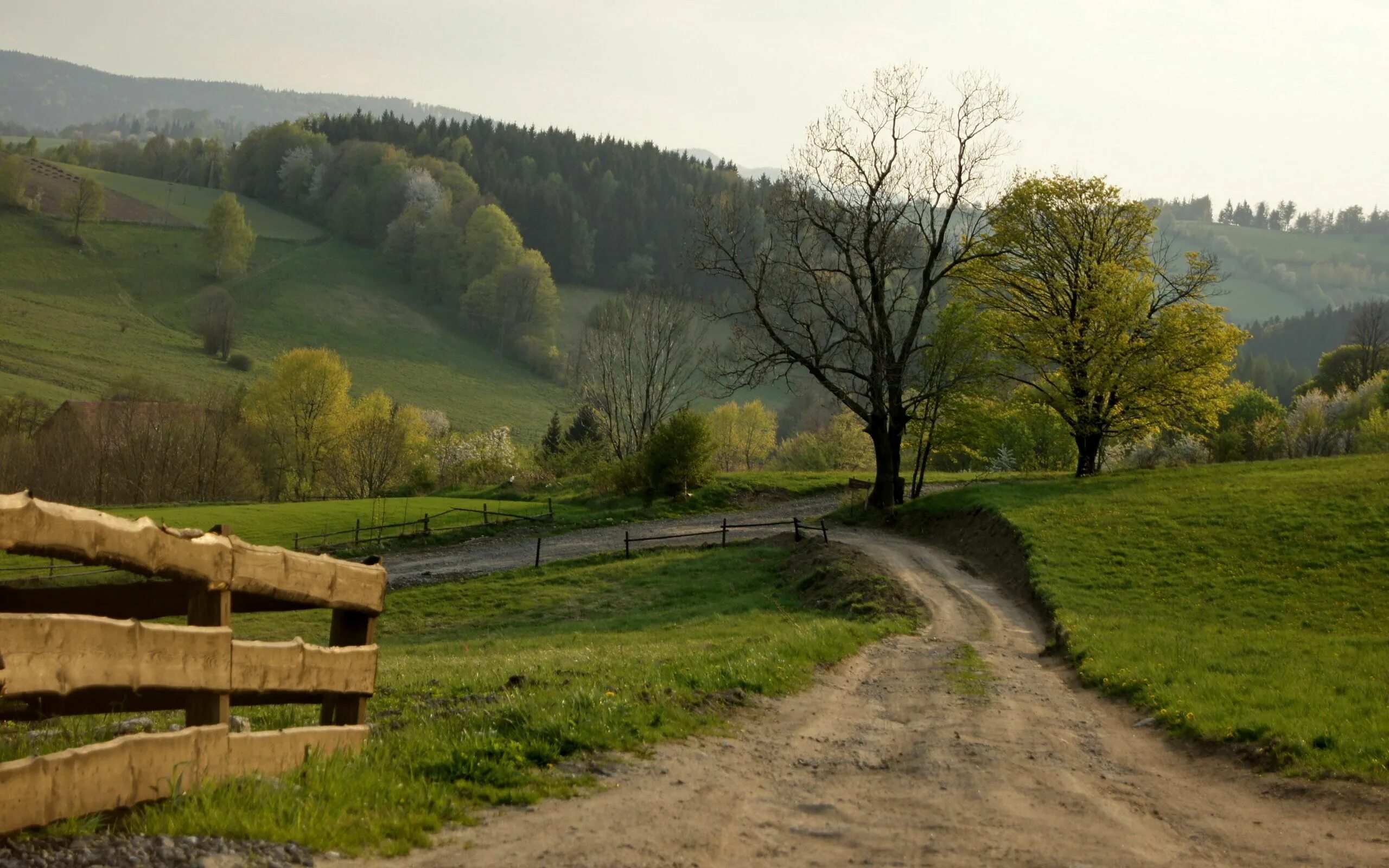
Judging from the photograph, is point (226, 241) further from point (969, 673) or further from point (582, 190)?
point (969, 673)

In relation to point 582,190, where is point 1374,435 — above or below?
below

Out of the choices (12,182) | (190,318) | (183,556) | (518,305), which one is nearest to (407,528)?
(183,556)

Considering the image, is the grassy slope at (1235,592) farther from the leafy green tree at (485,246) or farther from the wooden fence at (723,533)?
the leafy green tree at (485,246)

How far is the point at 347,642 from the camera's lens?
8477 millimetres

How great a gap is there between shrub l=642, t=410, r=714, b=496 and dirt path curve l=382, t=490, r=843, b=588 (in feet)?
10.7

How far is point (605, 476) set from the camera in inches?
2290

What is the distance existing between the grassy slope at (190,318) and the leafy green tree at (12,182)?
10.0 ft

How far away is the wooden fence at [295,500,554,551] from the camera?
49000 mm

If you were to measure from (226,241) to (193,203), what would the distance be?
31095mm

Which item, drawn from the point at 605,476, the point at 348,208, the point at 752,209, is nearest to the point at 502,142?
the point at 348,208

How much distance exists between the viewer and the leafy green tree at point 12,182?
137 metres

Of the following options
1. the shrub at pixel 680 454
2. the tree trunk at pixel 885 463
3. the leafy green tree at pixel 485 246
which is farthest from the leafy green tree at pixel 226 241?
the tree trunk at pixel 885 463

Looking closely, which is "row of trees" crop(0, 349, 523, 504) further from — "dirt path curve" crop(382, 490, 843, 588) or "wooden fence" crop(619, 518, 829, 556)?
"wooden fence" crop(619, 518, 829, 556)

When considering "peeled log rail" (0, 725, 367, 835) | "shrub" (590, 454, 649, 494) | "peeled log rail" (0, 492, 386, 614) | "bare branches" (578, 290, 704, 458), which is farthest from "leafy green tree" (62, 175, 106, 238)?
"peeled log rail" (0, 725, 367, 835)
